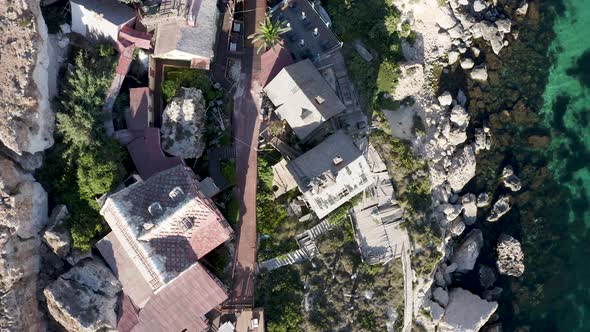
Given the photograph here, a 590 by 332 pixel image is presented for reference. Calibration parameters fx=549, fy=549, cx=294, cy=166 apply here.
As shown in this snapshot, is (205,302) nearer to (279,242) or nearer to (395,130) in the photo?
(279,242)

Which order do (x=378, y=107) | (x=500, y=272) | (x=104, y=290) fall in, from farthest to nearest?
(x=500, y=272)
(x=378, y=107)
(x=104, y=290)

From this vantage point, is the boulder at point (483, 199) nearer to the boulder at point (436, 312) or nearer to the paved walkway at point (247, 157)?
the boulder at point (436, 312)

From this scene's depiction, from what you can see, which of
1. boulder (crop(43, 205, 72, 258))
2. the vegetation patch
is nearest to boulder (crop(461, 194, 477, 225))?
the vegetation patch

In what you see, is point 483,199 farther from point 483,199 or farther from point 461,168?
point 461,168

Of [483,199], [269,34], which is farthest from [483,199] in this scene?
[269,34]

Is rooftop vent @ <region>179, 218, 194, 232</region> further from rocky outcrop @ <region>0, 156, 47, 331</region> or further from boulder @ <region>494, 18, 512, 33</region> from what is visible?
boulder @ <region>494, 18, 512, 33</region>

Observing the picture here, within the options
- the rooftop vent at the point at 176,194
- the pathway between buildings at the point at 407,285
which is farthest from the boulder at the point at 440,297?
the rooftop vent at the point at 176,194

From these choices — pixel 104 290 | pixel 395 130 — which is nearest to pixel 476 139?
pixel 395 130
